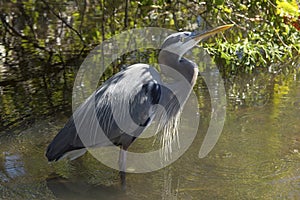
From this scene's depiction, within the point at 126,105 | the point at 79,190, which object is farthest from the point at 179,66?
the point at 79,190

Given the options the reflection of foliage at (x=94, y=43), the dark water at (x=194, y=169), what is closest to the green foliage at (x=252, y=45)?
the reflection of foliage at (x=94, y=43)

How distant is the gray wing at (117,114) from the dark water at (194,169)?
27 centimetres

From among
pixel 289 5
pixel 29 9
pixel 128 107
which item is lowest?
pixel 29 9

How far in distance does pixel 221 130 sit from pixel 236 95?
107 centimetres

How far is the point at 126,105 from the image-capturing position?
14.0ft

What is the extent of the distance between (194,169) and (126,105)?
0.71m

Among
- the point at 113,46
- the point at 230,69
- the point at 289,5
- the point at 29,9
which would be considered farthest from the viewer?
the point at 29,9

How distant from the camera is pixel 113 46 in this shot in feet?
24.8

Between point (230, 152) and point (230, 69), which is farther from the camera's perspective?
point (230, 69)

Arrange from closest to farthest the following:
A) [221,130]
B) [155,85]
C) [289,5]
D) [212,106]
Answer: [155,85], [289,5], [221,130], [212,106]

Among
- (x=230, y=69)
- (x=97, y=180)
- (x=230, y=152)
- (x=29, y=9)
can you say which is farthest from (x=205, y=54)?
(x=29, y=9)

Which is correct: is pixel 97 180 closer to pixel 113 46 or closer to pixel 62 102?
pixel 62 102

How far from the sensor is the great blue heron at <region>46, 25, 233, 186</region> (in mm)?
4098

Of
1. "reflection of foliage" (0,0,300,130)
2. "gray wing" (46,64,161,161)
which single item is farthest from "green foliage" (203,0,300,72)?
"gray wing" (46,64,161,161)
